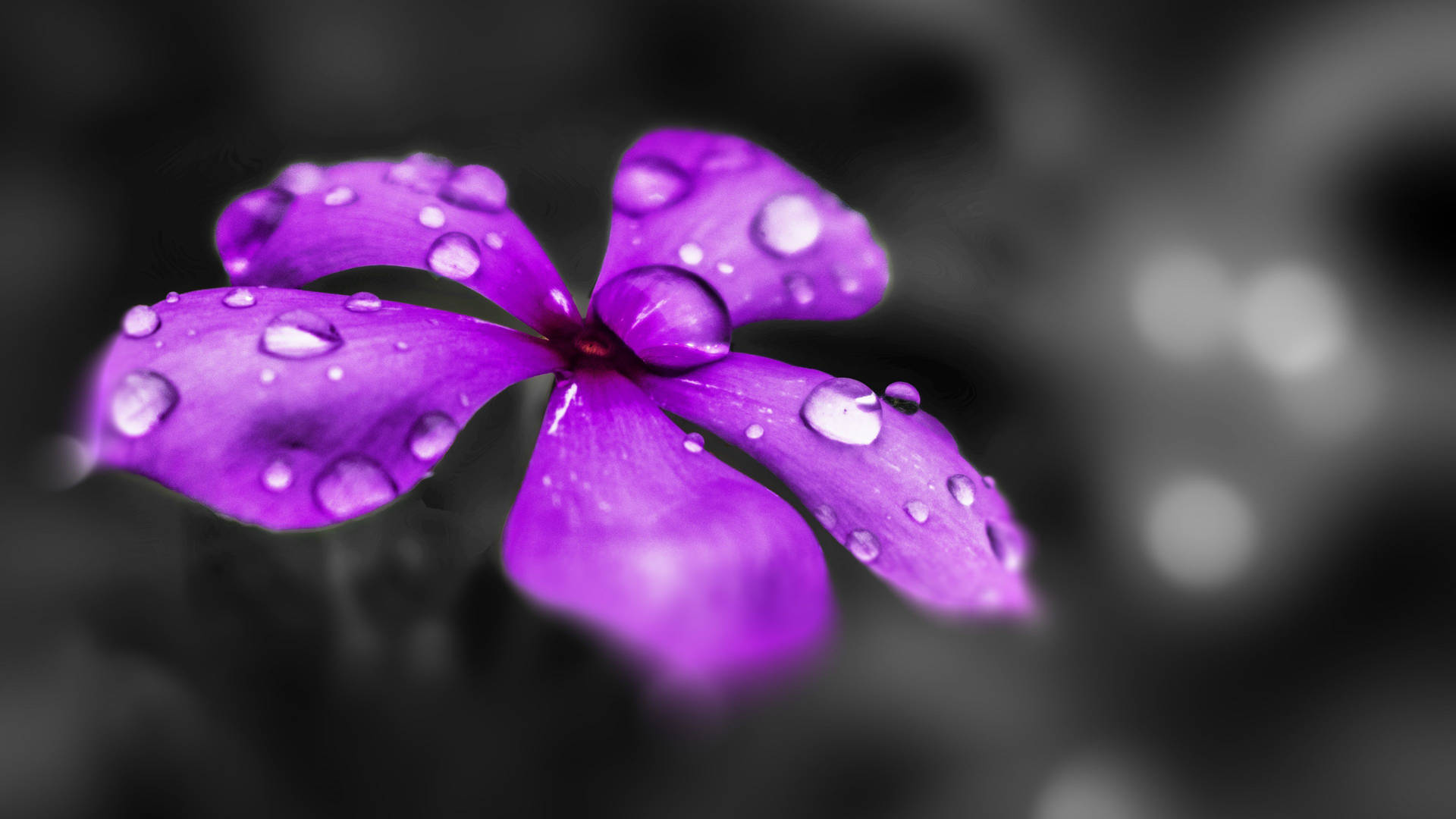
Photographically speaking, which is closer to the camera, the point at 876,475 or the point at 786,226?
the point at 876,475

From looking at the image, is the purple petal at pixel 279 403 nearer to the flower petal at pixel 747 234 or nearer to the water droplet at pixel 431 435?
the water droplet at pixel 431 435

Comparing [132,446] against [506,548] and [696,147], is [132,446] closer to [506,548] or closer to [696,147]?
[506,548]

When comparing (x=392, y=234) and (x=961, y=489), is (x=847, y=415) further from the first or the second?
(x=392, y=234)

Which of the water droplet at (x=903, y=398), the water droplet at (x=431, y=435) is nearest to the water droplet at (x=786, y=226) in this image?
the water droplet at (x=903, y=398)

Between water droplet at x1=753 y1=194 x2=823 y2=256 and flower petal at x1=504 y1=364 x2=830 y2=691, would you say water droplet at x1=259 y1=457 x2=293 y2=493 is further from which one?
water droplet at x1=753 y1=194 x2=823 y2=256

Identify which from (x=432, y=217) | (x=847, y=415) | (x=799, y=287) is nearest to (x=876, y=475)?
(x=847, y=415)

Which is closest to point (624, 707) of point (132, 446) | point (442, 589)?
point (442, 589)

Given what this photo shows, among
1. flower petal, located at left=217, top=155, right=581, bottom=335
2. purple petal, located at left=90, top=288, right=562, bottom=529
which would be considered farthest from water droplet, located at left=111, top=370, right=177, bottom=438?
flower petal, located at left=217, top=155, right=581, bottom=335
